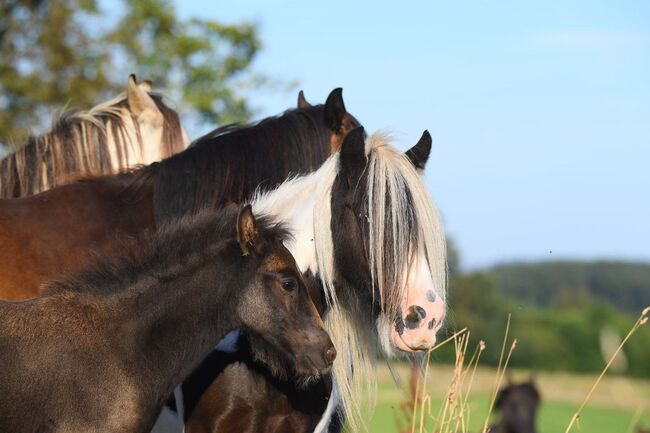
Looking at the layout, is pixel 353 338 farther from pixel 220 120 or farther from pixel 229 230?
pixel 220 120

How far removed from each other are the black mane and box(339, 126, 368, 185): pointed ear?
63 centimetres

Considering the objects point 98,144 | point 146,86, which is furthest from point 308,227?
point 146,86

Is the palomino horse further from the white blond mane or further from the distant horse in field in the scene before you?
the white blond mane

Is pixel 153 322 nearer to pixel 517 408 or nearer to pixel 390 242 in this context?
pixel 390 242

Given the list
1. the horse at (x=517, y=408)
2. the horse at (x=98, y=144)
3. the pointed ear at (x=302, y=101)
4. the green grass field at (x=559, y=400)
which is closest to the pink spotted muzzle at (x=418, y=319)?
the pointed ear at (x=302, y=101)

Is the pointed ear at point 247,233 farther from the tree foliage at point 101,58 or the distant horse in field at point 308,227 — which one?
the tree foliage at point 101,58

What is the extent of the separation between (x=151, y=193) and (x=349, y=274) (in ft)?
3.98

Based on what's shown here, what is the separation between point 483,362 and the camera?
3925cm

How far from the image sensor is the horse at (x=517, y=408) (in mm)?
10727

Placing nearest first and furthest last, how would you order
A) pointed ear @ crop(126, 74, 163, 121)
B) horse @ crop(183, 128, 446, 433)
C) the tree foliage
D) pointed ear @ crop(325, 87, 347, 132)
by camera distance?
horse @ crop(183, 128, 446, 433) → pointed ear @ crop(325, 87, 347, 132) → pointed ear @ crop(126, 74, 163, 121) → the tree foliage

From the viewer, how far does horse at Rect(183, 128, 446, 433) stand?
Answer: 4.77m

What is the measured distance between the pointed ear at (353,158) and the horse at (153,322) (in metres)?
0.42

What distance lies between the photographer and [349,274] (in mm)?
4910

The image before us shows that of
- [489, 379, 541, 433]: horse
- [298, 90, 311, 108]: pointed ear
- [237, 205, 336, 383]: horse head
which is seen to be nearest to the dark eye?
[237, 205, 336, 383]: horse head
